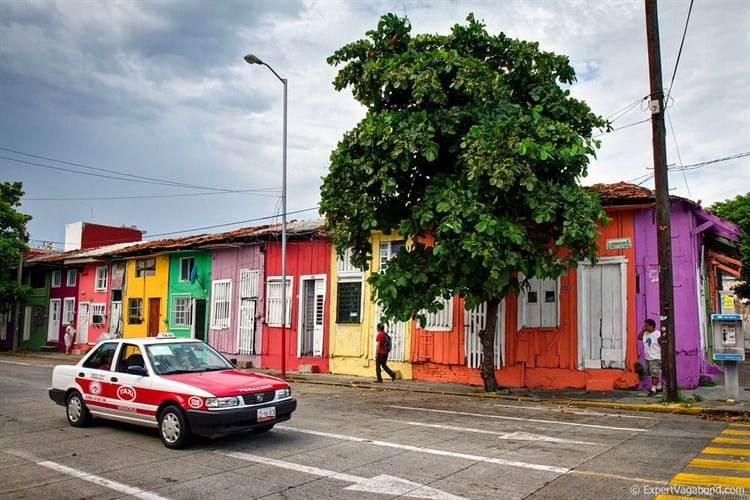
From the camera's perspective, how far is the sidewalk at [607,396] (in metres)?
12.2

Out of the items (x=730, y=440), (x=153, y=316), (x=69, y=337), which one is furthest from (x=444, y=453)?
(x=69, y=337)

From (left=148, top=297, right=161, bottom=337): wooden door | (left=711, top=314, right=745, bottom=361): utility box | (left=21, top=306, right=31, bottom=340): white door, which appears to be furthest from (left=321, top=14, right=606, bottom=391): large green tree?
(left=21, top=306, right=31, bottom=340): white door

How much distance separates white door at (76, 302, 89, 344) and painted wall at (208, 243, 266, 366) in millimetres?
11047

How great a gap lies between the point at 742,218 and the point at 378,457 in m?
30.2

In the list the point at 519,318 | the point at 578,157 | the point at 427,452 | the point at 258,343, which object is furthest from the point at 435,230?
the point at 258,343

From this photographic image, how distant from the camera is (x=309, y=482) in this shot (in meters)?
6.81

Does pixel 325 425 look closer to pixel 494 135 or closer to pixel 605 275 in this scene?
pixel 494 135

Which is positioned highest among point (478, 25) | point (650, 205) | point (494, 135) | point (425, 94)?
point (478, 25)

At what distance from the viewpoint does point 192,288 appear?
27641mm

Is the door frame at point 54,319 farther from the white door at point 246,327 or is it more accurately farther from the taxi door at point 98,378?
the taxi door at point 98,378

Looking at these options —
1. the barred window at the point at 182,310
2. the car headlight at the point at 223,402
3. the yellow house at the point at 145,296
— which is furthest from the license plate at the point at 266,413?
the yellow house at the point at 145,296

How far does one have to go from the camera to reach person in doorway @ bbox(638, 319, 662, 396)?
46.5 feet

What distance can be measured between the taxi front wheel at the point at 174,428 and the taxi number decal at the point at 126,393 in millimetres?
760

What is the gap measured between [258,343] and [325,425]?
46.4ft
